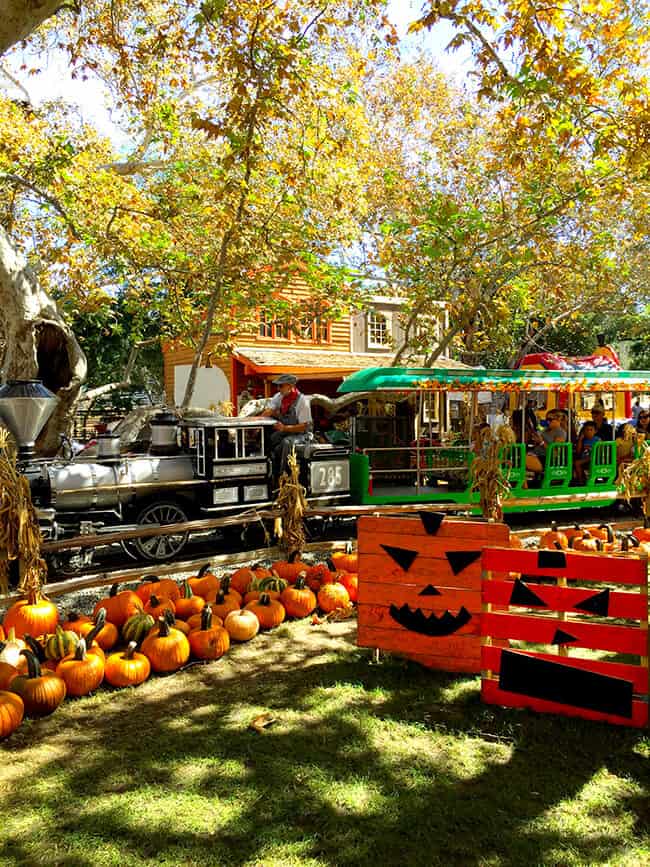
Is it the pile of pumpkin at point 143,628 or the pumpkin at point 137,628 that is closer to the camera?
the pile of pumpkin at point 143,628

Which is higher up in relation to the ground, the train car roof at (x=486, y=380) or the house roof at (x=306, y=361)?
the house roof at (x=306, y=361)

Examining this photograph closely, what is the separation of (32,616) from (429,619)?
3275 mm

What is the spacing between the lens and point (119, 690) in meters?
5.20

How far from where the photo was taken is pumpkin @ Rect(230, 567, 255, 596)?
7219 mm

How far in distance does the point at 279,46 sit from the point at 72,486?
591 cm

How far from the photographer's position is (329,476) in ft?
→ 36.4

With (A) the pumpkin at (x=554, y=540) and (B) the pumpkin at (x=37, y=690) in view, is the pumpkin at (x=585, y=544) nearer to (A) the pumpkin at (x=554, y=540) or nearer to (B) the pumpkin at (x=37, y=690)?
(A) the pumpkin at (x=554, y=540)

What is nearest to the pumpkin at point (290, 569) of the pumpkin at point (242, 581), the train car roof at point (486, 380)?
the pumpkin at point (242, 581)

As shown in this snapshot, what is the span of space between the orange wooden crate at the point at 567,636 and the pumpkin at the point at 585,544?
367 centimetres

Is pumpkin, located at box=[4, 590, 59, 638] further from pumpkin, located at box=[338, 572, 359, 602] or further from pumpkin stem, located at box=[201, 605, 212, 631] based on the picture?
pumpkin, located at box=[338, 572, 359, 602]

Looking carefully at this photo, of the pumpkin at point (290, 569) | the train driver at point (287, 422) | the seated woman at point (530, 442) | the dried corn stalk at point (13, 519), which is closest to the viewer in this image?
the dried corn stalk at point (13, 519)

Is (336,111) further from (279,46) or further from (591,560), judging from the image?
(591,560)

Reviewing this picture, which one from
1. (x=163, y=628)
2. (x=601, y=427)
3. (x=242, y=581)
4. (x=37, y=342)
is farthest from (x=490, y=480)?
(x=37, y=342)

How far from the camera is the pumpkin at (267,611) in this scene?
6.45m
